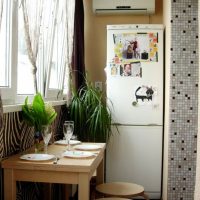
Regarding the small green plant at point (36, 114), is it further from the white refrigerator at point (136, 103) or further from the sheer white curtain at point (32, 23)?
the white refrigerator at point (136, 103)

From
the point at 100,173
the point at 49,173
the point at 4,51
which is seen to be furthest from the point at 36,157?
the point at 100,173

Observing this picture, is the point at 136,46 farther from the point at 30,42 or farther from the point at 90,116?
the point at 30,42

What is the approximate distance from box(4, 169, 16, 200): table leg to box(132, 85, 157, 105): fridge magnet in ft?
6.50

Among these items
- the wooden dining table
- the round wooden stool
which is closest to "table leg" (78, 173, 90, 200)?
the wooden dining table

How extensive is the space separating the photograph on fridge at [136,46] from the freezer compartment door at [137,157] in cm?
77

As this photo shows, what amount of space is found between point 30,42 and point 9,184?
1.01 m

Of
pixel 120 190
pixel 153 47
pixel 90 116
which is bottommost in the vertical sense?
pixel 120 190

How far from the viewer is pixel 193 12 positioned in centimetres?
316

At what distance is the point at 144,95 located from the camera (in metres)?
3.65

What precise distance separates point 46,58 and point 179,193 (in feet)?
6.04

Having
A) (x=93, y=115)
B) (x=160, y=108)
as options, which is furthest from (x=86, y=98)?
(x=160, y=108)

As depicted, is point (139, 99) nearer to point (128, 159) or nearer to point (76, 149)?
point (128, 159)

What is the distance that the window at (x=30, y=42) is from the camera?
2.36 m

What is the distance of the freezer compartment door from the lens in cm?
368
